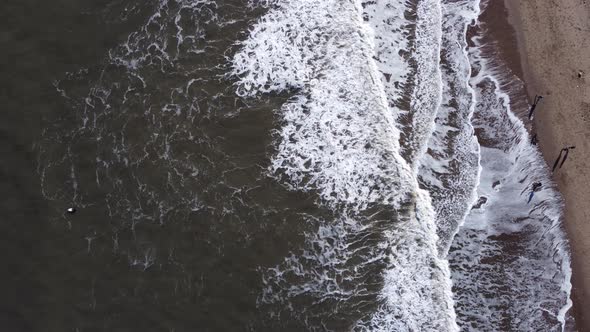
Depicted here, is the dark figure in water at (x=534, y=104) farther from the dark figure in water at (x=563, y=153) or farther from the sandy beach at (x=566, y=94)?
the dark figure in water at (x=563, y=153)

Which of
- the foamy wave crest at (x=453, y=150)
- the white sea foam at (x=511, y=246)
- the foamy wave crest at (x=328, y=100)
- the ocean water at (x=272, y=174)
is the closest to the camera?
the white sea foam at (x=511, y=246)

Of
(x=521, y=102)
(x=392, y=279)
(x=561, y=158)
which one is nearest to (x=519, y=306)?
(x=392, y=279)

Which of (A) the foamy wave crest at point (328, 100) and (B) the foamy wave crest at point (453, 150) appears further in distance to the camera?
(A) the foamy wave crest at point (328, 100)

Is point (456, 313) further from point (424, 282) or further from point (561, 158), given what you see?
point (561, 158)

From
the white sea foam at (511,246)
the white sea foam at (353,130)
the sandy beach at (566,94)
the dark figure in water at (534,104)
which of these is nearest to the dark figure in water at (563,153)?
the sandy beach at (566,94)

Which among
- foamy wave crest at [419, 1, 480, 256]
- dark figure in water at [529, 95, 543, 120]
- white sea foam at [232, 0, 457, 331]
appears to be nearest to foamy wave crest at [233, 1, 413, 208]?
white sea foam at [232, 0, 457, 331]

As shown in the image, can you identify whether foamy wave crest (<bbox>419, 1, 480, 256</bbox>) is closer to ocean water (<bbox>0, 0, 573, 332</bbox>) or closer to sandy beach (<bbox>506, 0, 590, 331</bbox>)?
ocean water (<bbox>0, 0, 573, 332</bbox>)
